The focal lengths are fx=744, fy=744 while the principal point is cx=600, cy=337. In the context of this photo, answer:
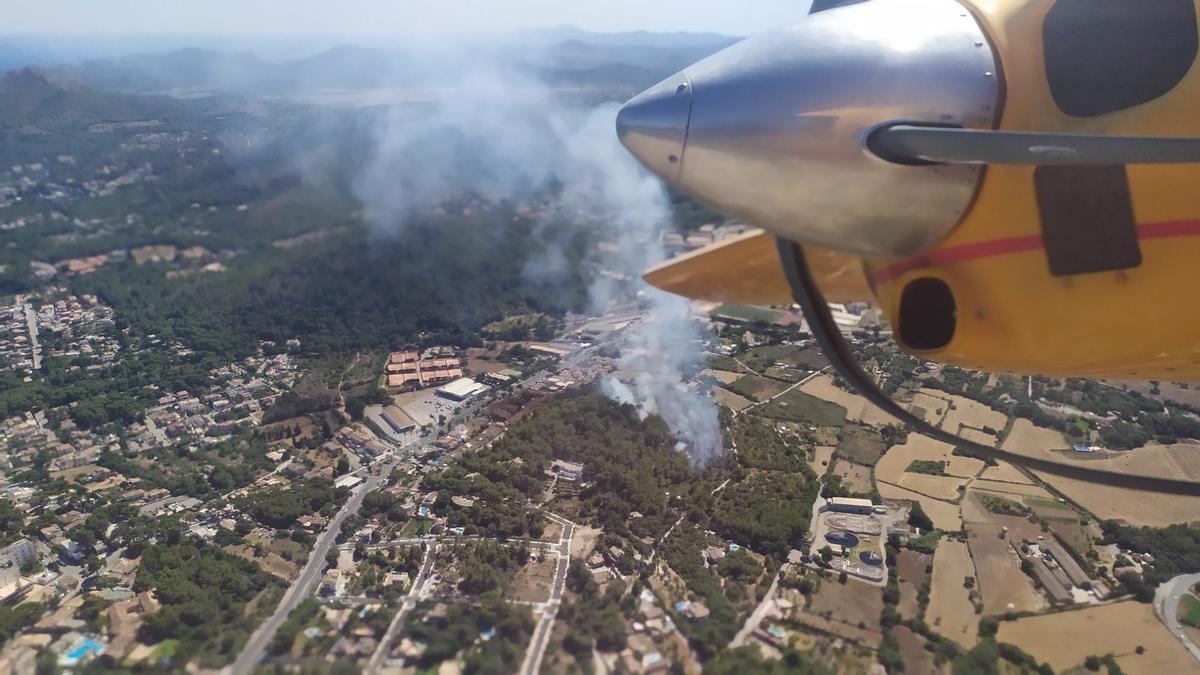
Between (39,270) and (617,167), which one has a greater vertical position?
(617,167)

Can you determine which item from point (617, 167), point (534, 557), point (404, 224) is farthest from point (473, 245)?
point (534, 557)

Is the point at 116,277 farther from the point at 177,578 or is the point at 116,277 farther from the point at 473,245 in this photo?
the point at 177,578

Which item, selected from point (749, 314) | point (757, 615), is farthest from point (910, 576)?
point (749, 314)

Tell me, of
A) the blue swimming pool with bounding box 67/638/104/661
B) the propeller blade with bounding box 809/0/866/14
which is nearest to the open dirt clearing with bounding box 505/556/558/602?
Result: the blue swimming pool with bounding box 67/638/104/661

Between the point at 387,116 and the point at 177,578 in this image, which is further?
Result: the point at 387,116

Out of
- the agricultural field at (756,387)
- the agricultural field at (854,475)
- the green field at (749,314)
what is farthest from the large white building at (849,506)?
the green field at (749,314)

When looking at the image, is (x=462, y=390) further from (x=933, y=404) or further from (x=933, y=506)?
(x=933, y=506)

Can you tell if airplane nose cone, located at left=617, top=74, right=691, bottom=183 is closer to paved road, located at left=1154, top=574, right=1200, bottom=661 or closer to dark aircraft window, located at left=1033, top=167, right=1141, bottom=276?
dark aircraft window, located at left=1033, top=167, right=1141, bottom=276
